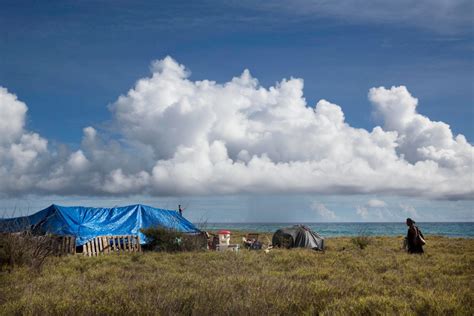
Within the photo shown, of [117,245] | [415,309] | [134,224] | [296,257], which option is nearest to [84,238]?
[117,245]

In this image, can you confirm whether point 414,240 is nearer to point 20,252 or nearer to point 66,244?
point 66,244

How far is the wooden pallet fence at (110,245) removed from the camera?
19.8 metres

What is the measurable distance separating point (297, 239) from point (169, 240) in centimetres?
664

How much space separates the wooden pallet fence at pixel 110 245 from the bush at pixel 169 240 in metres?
0.64

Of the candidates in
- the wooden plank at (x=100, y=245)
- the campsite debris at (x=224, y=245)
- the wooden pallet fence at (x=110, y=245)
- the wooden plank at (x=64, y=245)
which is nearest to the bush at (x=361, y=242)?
the campsite debris at (x=224, y=245)

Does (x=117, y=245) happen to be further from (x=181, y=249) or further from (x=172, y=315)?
(x=172, y=315)

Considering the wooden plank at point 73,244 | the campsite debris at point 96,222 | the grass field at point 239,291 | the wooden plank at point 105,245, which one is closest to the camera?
the grass field at point 239,291

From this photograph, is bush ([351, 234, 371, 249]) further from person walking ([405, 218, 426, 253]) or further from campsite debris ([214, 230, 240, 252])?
campsite debris ([214, 230, 240, 252])

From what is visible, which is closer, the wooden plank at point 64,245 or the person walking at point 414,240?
the wooden plank at point 64,245

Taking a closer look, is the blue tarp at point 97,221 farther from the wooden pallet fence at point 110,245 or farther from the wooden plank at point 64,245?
the wooden plank at point 64,245

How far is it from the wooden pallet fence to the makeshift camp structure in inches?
A: 282

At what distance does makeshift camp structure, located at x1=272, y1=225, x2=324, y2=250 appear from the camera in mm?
23484

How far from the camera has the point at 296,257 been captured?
56.7 ft

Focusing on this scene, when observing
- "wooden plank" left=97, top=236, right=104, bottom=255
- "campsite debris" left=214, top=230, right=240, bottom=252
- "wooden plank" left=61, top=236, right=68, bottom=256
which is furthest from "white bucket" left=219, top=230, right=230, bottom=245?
"wooden plank" left=61, top=236, right=68, bottom=256
